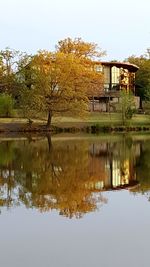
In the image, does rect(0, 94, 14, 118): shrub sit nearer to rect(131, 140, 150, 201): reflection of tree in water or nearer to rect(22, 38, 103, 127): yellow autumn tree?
rect(22, 38, 103, 127): yellow autumn tree

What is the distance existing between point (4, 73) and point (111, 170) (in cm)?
5369

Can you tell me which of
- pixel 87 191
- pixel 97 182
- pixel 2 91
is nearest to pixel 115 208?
pixel 87 191

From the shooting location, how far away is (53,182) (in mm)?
20266

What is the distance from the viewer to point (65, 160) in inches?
1125

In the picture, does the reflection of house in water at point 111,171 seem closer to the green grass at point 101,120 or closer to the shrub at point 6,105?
the green grass at point 101,120

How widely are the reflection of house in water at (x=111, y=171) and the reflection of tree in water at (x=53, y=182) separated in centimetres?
44

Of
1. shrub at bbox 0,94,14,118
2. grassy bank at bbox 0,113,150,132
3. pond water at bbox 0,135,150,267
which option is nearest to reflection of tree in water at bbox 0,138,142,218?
pond water at bbox 0,135,150,267

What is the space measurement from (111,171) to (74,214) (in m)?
10.4

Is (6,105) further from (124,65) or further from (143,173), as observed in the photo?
(143,173)

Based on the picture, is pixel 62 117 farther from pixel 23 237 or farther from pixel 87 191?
pixel 23 237

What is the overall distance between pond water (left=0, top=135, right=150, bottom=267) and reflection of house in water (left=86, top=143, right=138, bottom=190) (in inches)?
1.6

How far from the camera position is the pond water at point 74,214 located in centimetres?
991

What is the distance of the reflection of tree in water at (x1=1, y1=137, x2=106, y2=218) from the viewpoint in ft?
50.3

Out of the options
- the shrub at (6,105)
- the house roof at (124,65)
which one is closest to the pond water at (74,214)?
the shrub at (6,105)
